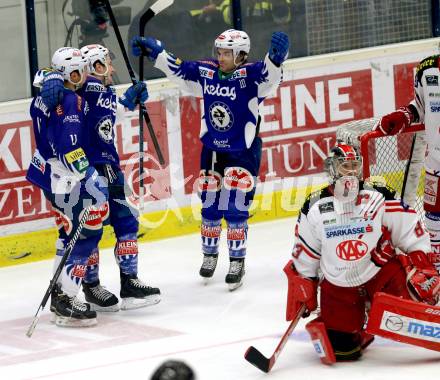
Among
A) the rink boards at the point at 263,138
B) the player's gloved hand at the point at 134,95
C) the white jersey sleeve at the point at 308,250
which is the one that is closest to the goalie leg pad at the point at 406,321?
the white jersey sleeve at the point at 308,250

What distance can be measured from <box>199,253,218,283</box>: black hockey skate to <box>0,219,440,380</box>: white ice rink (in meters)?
0.06

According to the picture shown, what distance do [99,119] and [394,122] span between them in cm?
139

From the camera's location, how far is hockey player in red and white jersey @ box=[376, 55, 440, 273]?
22.1 feet

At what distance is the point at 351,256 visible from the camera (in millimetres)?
5762

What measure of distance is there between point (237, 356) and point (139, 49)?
2040 millimetres

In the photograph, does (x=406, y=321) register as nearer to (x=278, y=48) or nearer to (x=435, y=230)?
(x=435, y=230)

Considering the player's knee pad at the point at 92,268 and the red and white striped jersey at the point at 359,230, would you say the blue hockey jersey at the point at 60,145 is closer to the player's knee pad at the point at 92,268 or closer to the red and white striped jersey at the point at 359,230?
the player's knee pad at the point at 92,268

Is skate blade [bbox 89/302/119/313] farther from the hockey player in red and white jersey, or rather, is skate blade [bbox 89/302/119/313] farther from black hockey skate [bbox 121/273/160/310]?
the hockey player in red and white jersey

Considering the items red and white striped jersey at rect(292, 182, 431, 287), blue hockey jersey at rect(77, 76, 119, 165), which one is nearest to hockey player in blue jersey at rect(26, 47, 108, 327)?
blue hockey jersey at rect(77, 76, 119, 165)

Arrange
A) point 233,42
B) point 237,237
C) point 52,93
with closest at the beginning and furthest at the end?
point 52,93 < point 233,42 < point 237,237

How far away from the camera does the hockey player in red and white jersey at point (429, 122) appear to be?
6.73 m

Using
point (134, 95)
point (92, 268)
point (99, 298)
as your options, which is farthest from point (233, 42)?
point (99, 298)

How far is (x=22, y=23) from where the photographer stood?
27.3 feet

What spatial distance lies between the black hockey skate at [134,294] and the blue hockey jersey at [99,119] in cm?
58
